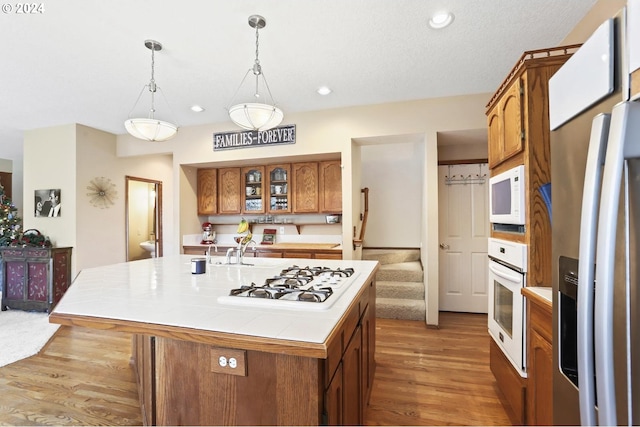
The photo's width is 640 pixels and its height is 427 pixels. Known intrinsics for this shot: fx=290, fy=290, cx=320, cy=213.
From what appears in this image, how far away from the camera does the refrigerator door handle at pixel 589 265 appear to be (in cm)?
58

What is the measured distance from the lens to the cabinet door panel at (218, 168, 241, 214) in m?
4.88

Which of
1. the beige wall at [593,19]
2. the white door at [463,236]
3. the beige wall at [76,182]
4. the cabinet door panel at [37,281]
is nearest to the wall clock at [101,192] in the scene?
the beige wall at [76,182]

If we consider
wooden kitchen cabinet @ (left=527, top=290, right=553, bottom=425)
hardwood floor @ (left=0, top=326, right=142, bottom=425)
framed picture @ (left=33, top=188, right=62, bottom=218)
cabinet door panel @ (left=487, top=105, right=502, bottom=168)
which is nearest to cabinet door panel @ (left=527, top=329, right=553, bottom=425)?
wooden kitchen cabinet @ (left=527, top=290, right=553, bottom=425)

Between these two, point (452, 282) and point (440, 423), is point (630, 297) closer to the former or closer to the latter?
point (440, 423)

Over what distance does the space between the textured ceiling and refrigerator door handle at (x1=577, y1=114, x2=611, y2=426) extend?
1884mm

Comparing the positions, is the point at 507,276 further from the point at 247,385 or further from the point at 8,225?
the point at 8,225

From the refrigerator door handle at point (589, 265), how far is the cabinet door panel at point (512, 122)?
1.26 metres

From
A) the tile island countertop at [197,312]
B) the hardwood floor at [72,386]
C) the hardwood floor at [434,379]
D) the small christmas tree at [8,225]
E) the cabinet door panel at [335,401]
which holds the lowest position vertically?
the hardwood floor at [434,379]

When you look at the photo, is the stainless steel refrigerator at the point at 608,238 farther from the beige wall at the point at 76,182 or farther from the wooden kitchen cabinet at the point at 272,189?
the beige wall at the point at 76,182

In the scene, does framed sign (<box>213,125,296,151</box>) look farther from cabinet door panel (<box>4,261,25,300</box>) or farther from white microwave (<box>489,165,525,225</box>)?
cabinet door panel (<box>4,261,25,300</box>)

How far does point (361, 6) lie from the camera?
200 cm

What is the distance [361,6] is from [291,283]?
1.92 m

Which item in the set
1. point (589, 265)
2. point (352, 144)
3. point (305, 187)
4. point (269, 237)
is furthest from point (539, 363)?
point (269, 237)

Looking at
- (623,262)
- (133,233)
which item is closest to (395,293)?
(623,262)
